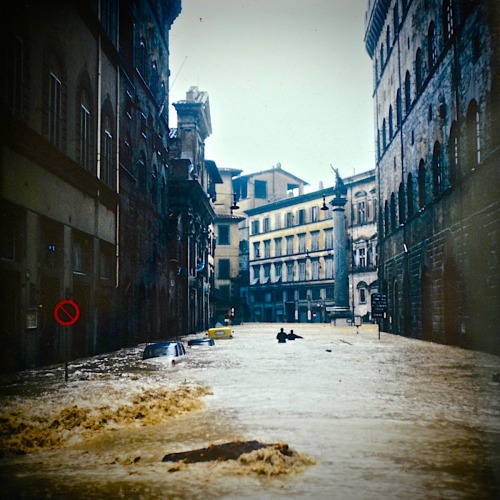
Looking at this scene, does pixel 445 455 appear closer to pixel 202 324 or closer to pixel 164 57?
pixel 164 57

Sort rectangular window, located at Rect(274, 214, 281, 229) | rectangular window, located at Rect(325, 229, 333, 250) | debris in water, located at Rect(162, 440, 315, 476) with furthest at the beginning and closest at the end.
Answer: rectangular window, located at Rect(274, 214, 281, 229), rectangular window, located at Rect(325, 229, 333, 250), debris in water, located at Rect(162, 440, 315, 476)

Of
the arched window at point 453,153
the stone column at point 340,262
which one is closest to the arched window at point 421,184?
the arched window at point 453,153

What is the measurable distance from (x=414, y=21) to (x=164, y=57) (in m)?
13.3

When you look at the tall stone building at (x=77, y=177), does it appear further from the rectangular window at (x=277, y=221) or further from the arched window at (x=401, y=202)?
the rectangular window at (x=277, y=221)

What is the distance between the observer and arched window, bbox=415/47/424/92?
30734 mm

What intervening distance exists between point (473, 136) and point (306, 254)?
184ft

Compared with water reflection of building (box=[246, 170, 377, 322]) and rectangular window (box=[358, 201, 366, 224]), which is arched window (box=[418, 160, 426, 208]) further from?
rectangular window (box=[358, 201, 366, 224])

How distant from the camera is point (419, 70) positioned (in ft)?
103

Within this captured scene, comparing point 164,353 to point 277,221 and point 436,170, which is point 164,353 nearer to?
point 436,170

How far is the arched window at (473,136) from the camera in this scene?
21.5 metres

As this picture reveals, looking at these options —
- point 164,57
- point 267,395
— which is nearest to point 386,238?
point 164,57

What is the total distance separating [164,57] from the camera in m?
36.6

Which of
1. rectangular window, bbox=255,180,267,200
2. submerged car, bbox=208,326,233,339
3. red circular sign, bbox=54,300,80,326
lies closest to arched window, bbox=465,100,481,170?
red circular sign, bbox=54,300,80,326

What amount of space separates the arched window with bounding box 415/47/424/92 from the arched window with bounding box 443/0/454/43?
15.7 ft
